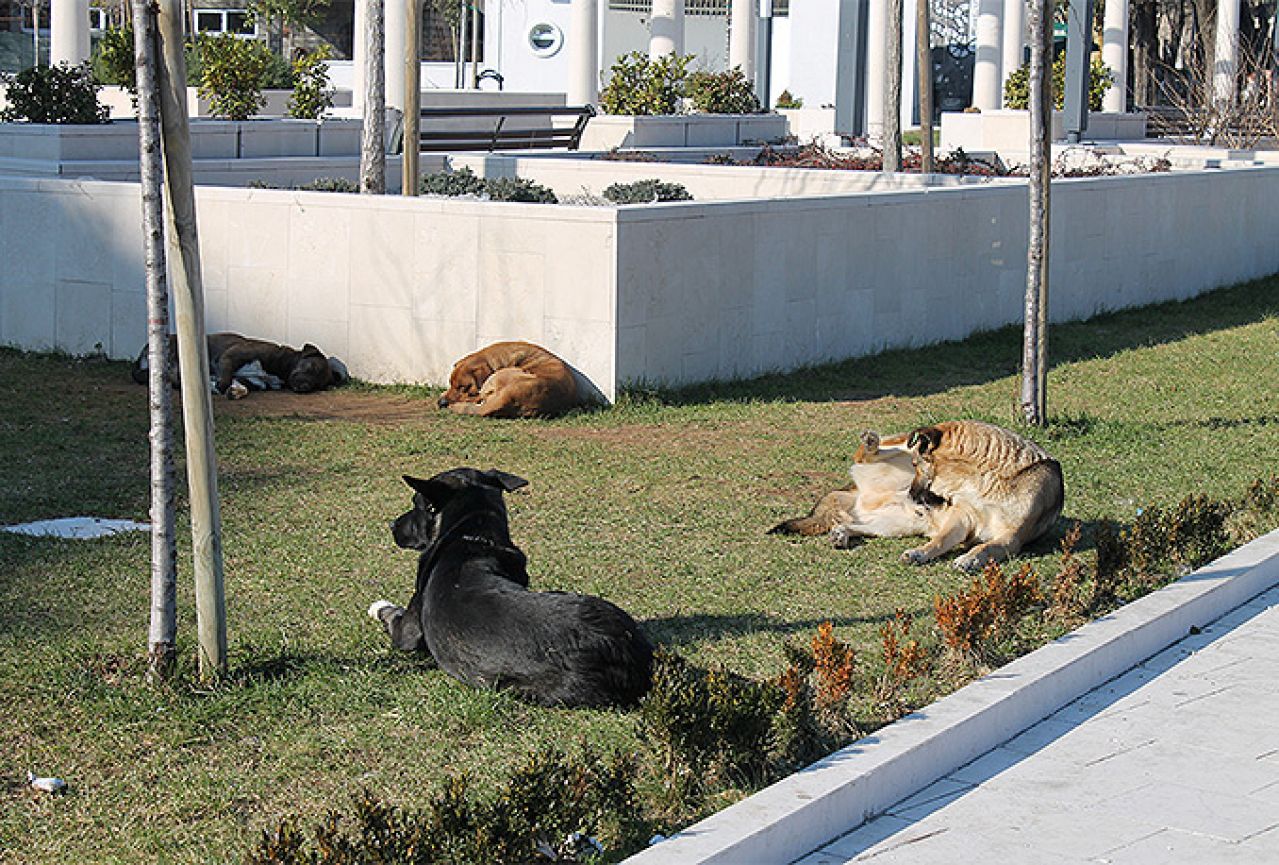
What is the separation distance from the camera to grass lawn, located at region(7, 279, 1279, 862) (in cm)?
524

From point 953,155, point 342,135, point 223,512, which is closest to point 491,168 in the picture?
point 342,135

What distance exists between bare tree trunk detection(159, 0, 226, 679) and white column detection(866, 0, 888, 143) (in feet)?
110

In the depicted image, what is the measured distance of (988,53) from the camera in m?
39.2

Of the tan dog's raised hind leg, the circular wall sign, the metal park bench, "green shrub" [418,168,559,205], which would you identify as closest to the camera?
the tan dog's raised hind leg

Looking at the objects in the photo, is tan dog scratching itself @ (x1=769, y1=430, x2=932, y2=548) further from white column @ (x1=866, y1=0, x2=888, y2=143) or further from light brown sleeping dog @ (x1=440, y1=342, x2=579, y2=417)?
white column @ (x1=866, y1=0, x2=888, y2=143)

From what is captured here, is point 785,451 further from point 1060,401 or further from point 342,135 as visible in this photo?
point 342,135

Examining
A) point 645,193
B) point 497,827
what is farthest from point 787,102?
point 497,827

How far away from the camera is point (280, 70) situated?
3041 cm

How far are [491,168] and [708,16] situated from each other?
4786cm

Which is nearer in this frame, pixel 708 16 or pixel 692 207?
pixel 692 207

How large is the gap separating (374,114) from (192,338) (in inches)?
439

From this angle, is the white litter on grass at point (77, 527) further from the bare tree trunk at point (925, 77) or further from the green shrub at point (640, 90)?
the green shrub at point (640, 90)

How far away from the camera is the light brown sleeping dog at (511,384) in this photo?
38.1 ft

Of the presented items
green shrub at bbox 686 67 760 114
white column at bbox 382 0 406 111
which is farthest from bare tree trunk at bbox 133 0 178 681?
green shrub at bbox 686 67 760 114
